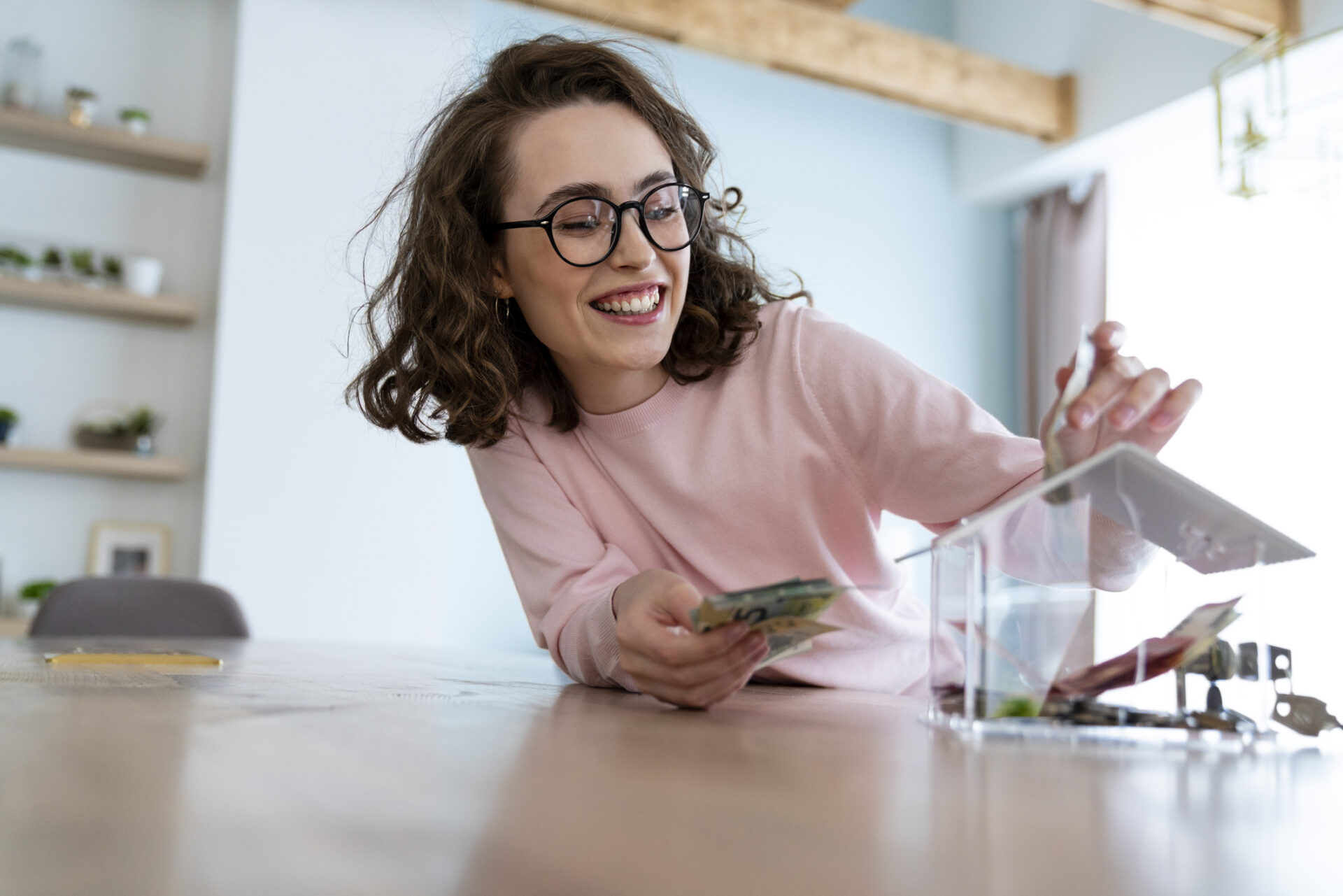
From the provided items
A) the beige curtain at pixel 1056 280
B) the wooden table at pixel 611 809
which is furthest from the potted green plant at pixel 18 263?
the beige curtain at pixel 1056 280

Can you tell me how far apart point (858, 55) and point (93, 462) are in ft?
10.3

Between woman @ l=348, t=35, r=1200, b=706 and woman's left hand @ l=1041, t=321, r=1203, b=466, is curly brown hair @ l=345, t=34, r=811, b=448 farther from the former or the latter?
woman's left hand @ l=1041, t=321, r=1203, b=466

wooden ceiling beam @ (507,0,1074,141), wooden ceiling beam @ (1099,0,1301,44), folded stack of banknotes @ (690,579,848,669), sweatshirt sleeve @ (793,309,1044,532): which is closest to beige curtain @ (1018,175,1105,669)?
wooden ceiling beam @ (507,0,1074,141)

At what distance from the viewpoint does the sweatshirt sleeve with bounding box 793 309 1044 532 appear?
44.1 inches

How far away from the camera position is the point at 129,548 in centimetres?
364

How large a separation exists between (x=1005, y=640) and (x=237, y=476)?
3.33 meters

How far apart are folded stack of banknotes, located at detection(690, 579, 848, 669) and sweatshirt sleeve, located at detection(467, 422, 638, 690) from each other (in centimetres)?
34

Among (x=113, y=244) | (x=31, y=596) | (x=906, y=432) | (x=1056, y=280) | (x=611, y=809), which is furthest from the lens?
(x=1056, y=280)

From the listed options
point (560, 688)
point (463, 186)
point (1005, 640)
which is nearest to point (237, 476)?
point (463, 186)

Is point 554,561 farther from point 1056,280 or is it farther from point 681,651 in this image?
point 1056,280

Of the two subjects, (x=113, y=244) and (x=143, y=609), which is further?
(x=113, y=244)

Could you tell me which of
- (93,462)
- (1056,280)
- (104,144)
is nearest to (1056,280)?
(1056,280)

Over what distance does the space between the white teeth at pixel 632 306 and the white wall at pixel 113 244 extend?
2881 mm

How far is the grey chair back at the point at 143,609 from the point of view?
2168mm
